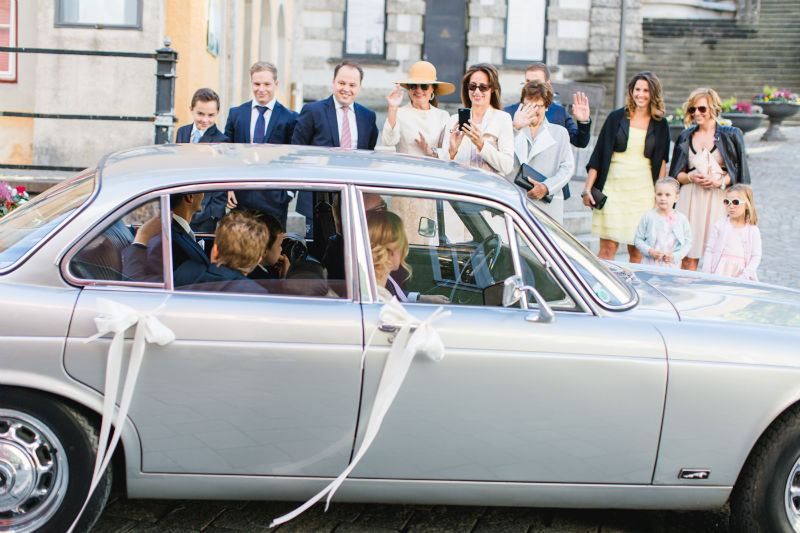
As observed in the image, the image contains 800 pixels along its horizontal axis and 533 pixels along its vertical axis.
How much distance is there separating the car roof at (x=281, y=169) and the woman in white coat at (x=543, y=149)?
8.04ft

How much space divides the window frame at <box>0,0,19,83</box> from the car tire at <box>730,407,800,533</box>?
30.6 feet

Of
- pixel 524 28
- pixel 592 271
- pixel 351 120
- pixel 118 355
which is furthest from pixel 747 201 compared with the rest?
pixel 524 28

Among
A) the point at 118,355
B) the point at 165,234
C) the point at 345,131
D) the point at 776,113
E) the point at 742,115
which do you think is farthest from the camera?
the point at 776,113

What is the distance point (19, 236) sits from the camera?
4125mm

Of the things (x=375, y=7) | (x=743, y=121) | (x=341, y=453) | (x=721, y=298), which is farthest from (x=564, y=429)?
(x=375, y=7)

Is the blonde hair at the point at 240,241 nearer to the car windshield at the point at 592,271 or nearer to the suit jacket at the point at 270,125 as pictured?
the car windshield at the point at 592,271

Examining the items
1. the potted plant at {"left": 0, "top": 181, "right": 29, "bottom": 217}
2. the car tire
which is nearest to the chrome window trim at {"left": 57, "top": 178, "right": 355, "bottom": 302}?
the car tire

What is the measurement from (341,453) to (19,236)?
5.02 ft

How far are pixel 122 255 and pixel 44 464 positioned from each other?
0.84 m

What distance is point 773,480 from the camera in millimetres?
4172

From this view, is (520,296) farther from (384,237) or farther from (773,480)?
(773,480)

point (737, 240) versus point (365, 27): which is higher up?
point (365, 27)

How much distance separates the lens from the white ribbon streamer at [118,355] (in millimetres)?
3836

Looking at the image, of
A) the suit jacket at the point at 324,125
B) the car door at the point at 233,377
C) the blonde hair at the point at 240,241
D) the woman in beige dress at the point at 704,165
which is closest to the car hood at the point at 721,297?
the car door at the point at 233,377
